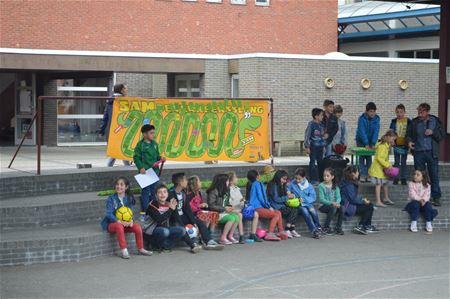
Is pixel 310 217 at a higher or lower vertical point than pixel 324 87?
lower

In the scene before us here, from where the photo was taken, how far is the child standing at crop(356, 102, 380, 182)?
17000 mm

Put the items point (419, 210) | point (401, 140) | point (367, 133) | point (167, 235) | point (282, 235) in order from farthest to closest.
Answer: point (367, 133), point (401, 140), point (419, 210), point (282, 235), point (167, 235)

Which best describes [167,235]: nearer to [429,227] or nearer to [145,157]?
[145,157]

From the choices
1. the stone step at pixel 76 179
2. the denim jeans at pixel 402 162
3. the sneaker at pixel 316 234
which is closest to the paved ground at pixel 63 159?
the stone step at pixel 76 179

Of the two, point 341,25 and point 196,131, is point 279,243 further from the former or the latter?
point 341,25

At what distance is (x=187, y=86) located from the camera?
3050 centimetres

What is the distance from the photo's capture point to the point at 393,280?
36.0 ft

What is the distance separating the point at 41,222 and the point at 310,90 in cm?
1615

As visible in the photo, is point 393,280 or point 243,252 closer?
point 393,280

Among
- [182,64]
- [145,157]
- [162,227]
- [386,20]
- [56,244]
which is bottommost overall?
[56,244]

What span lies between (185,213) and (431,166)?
533 centimetres

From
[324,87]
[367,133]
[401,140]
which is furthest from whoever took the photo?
[324,87]

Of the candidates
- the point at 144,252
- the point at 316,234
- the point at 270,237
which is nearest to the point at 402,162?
the point at 316,234

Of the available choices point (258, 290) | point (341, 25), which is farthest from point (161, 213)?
point (341, 25)
